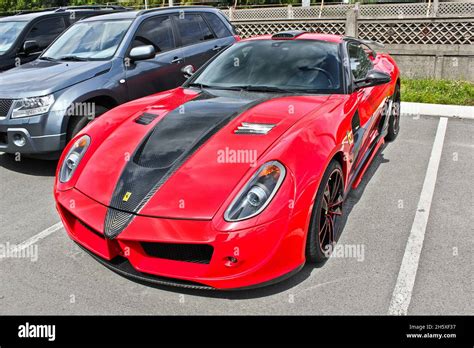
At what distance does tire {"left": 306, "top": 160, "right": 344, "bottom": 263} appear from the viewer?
3209 mm

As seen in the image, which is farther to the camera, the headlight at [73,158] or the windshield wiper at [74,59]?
the windshield wiper at [74,59]

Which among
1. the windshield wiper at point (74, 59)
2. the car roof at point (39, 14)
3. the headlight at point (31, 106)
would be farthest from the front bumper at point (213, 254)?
the car roof at point (39, 14)

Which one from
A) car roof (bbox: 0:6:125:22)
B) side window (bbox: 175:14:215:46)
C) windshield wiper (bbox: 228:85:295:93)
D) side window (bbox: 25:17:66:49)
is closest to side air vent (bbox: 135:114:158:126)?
windshield wiper (bbox: 228:85:295:93)

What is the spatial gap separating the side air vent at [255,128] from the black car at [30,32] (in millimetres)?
5642

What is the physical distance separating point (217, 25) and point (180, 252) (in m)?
5.74

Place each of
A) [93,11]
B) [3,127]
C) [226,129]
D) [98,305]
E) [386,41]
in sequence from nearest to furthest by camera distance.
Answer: [98,305]
[226,129]
[3,127]
[93,11]
[386,41]

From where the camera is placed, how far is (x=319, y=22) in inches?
488

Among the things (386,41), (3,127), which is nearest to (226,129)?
(3,127)

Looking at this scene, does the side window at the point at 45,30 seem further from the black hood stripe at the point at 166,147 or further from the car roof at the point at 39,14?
the black hood stripe at the point at 166,147

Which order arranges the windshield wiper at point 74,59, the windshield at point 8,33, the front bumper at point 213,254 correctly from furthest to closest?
1. the windshield at point 8,33
2. the windshield wiper at point 74,59
3. the front bumper at point 213,254

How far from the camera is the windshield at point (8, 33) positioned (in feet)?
26.1

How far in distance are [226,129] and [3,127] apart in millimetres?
3016

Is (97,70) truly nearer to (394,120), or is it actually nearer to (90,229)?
(90,229)
